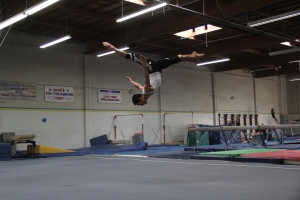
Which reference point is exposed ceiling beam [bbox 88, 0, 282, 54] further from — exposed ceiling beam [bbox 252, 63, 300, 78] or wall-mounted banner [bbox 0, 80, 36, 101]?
exposed ceiling beam [bbox 252, 63, 300, 78]

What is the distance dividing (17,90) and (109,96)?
4.64 metres

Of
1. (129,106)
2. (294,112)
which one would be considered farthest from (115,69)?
(294,112)

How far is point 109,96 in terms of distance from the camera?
1722cm

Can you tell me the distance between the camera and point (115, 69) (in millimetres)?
17609

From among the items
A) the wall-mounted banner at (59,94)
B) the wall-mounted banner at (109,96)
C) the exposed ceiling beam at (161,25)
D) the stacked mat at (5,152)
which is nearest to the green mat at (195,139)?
the wall-mounted banner at (109,96)

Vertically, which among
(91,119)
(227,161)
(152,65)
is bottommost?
(227,161)

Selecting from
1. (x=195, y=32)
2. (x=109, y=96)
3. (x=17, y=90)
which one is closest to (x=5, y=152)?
(x=17, y=90)

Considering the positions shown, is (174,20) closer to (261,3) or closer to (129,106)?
(261,3)

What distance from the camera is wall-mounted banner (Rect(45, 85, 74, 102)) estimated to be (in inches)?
596

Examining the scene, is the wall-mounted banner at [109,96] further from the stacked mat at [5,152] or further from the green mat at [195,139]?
the stacked mat at [5,152]

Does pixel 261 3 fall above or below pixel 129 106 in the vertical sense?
above

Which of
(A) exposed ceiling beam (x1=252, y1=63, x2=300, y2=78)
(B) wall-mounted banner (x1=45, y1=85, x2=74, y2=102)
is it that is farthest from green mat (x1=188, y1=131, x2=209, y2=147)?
(A) exposed ceiling beam (x1=252, y1=63, x2=300, y2=78)

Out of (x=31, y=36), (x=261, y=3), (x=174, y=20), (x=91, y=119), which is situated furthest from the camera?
(x=91, y=119)

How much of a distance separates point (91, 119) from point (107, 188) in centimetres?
1207
